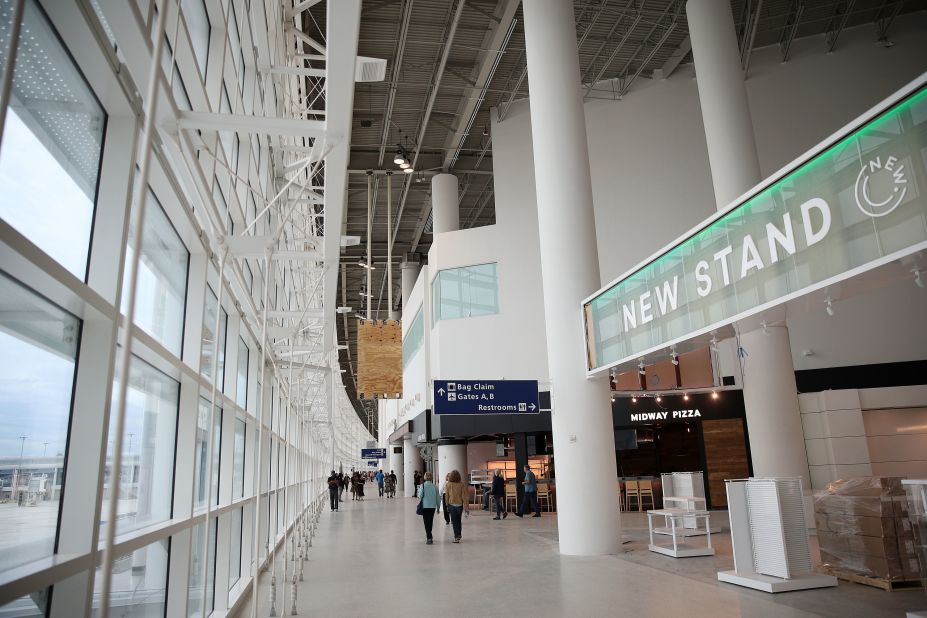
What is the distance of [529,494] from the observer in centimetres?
2105

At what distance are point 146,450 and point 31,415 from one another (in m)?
2.36

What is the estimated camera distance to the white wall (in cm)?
2070

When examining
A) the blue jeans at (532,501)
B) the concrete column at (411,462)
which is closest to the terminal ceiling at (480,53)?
the blue jeans at (532,501)

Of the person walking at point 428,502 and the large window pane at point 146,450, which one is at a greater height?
the large window pane at point 146,450

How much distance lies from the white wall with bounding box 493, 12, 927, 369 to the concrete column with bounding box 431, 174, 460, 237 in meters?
3.41

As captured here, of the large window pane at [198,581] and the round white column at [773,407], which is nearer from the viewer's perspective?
the large window pane at [198,581]

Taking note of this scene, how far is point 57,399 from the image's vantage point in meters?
3.44

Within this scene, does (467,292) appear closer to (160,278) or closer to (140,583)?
(160,278)

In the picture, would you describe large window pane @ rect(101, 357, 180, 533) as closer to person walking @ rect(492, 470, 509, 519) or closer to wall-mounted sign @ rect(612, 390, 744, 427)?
person walking @ rect(492, 470, 509, 519)

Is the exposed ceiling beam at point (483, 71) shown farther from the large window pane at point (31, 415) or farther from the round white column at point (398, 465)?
the round white column at point (398, 465)

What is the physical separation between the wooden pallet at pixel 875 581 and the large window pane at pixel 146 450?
26.0ft

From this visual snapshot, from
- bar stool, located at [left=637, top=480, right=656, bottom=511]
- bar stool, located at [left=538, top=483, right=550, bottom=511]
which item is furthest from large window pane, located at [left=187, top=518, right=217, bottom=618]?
bar stool, located at [left=538, top=483, right=550, bottom=511]

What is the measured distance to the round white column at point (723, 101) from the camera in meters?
15.2

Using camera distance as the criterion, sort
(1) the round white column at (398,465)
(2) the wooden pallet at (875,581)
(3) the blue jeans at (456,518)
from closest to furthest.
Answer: (2) the wooden pallet at (875,581) → (3) the blue jeans at (456,518) → (1) the round white column at (398,465)
